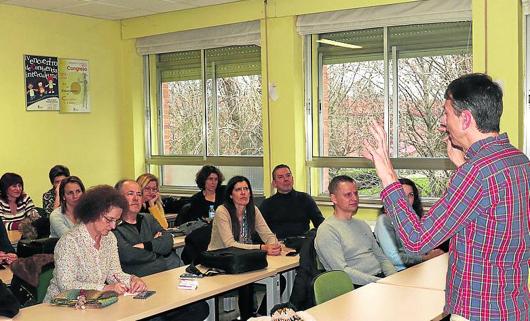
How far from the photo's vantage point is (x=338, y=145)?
6902mm

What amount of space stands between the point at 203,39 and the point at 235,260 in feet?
13.6

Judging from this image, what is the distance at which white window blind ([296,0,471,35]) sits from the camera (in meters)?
5.89

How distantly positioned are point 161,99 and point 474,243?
6.92m

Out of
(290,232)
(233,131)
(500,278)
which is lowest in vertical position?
(290,232)

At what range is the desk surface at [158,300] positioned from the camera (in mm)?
3135

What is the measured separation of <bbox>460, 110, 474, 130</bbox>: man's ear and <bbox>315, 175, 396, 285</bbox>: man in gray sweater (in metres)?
2.28

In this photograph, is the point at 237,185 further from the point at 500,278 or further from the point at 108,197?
the point at 500,278

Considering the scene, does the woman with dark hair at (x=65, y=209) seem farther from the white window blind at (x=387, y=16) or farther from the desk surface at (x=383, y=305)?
the white window blind at (x=387, y=16)

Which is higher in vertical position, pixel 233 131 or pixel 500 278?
pixel 233 131

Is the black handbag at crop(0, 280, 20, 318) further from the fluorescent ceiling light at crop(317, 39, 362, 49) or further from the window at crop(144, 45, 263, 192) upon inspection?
the fluorescent ceiling light at crop(317, 39, 362, 49)

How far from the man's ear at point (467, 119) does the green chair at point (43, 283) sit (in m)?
2.80

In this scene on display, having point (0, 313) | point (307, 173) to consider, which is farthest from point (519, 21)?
A: point (0, 313)

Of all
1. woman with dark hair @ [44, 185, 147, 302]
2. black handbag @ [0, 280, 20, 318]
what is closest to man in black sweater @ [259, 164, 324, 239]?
woman with dark hair @ [44, 185, 147, 302]

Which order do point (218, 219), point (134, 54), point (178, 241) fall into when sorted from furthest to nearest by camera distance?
point (134, 54), point (178, 241), point (218, 219)
